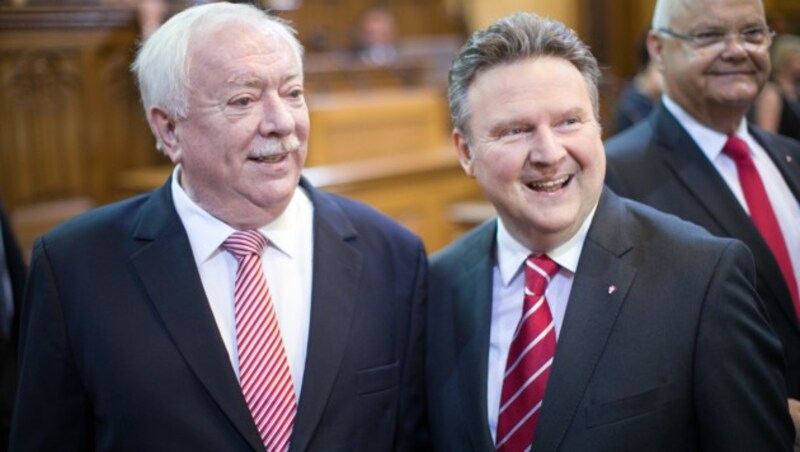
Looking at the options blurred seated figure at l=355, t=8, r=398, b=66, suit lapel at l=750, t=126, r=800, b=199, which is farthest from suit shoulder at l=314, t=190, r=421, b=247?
blurred seated figure at l=355, t=8, r=398, b=66

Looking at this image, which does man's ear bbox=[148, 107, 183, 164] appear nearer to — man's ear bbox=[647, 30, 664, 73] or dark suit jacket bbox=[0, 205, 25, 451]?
dark suit jacket bbox=[0, 205, 25, 451]

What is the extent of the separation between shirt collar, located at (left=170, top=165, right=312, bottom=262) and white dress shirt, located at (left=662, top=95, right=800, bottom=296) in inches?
38.5

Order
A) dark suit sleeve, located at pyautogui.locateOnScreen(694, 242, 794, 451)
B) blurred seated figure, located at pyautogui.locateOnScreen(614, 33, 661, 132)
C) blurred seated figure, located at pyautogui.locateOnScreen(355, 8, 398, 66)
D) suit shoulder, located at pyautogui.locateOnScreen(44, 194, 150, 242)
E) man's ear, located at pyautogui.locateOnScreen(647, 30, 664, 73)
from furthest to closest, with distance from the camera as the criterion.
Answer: blurred seated figure, located at pyautogui.locateOnScreen(355, 8, 398, 66) < blurred seated figure, located at pyautogui.locateOnScreen(614, 33, 661, 132) < man's ear, located at pyautogui.locateOnScreen(647, 30, 664, 73) < suit shoulder, located at pyautogui.locateOnScreen(44, 194, 150, 242) < dark suit sleeve, located at pyautogui.locateOnScreen(694, 242, 794, 451)

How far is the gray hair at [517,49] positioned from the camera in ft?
5.72

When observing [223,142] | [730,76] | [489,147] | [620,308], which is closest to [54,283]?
[223,142]

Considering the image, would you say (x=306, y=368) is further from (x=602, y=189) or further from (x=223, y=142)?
(x=602, y=189)

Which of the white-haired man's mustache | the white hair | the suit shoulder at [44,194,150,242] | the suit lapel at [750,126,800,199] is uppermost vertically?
the white hair

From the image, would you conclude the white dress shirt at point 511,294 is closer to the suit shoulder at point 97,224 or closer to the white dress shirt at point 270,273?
the white dress shirt at point 270,273

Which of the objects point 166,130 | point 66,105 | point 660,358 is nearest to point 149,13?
point 66,105

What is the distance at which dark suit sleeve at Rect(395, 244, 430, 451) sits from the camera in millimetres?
1967

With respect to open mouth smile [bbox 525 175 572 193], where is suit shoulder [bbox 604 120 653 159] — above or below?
below

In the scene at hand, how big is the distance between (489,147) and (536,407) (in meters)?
0.50

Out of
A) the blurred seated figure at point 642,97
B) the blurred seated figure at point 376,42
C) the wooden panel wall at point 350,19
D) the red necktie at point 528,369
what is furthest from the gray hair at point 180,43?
the wooden panel wall at point 350,19

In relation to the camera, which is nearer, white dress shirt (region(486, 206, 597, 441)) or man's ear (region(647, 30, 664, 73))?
white dress shirt (region(486, 206, 597, 441))
